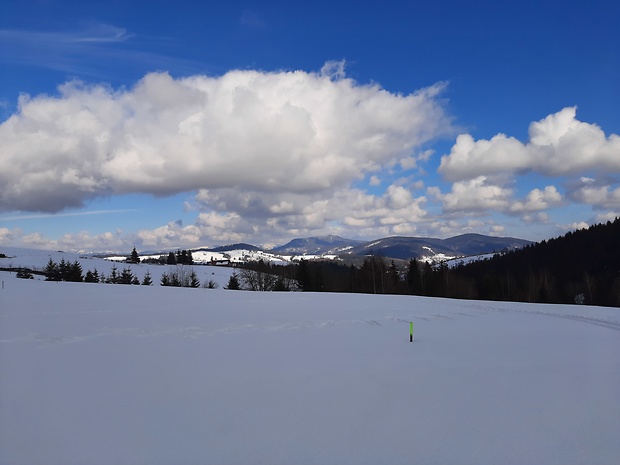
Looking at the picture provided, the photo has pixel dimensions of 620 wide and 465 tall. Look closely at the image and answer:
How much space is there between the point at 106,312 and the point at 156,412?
1610 centimetres

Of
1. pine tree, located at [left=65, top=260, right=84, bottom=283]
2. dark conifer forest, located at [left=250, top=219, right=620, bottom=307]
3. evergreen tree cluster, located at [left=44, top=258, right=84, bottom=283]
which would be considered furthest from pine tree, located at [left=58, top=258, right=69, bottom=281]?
dark conifer forest, located at [left=250, top=219, right=620, bottom=307]

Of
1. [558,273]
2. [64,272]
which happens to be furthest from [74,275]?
[558,273]

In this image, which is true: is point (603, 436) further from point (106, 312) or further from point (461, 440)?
point (106, 312)

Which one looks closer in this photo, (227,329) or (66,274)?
(227,329)

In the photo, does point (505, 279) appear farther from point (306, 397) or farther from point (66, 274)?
point (306, 397)

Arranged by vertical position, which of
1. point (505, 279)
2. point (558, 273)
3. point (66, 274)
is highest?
point (558, 273)

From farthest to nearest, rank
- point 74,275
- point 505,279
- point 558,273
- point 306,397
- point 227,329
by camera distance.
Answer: point 558,273
point 505,279
point 74,275
point 227,329
point 306,397

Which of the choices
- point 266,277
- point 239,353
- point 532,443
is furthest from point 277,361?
point 266,277

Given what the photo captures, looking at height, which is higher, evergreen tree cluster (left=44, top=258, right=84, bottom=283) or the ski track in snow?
evergreen tree cluster (left=44, top=258, right=84, bottom=283)

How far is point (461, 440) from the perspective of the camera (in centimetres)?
604

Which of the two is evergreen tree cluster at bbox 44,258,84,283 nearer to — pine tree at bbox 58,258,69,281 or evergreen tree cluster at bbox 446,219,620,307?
pine tree at bbox 58,258,69,281

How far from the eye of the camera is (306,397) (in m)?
7.82

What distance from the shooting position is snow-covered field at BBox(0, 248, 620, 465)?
578 cm

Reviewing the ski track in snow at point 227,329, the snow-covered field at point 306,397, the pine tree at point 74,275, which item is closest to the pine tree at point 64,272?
the pine tree at point 74,275
